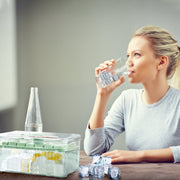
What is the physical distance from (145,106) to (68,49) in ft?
5.25

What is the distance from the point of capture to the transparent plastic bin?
1013 millimetres

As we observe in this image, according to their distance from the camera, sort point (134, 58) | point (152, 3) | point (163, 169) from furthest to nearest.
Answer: point (152, 3), point (134, 58), point (163, 169)

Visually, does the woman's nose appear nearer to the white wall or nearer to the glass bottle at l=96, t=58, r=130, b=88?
the glass bottle at l=96, t=58, r=130, b=88

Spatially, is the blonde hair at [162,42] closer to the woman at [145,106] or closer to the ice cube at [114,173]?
the woman at [145,106]

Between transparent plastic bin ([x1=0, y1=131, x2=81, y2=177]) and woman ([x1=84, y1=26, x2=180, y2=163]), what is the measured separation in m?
0.47

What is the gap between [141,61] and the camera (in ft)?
5.48

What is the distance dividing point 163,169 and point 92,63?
202 cm

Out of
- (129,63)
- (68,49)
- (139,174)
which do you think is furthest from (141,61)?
(68,49)

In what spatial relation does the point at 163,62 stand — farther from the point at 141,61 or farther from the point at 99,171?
the point at 99,171

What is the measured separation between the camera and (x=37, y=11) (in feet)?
10.5

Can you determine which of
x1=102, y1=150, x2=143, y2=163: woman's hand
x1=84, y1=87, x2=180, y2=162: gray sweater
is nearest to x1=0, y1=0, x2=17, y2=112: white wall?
x1=84, y1=87, x2=180, y2=162: gray sweater

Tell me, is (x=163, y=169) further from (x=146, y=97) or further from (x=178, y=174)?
(x=146, y=97)

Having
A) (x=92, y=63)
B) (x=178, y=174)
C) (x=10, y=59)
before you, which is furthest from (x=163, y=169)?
(x=10, y=59)

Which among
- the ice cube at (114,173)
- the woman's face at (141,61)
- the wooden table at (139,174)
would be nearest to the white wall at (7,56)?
the woman's face at (141,61)
